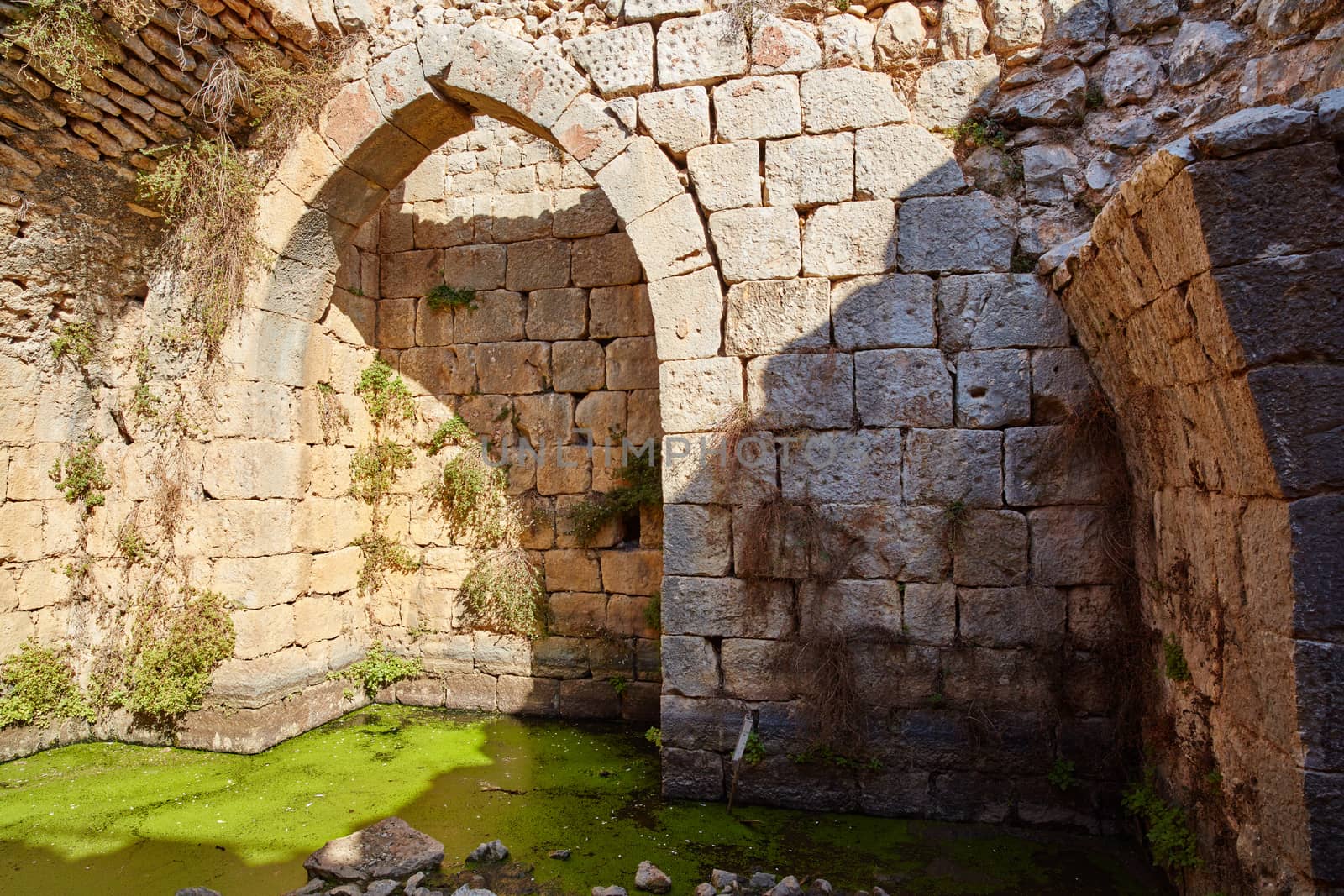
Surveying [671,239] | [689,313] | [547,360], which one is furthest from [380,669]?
[671,239]

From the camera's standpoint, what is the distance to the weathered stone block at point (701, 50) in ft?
14.3

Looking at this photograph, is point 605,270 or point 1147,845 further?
point 605,270

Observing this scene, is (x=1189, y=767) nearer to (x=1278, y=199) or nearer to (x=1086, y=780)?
(x=1086, y=780)

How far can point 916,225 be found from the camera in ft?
13.6

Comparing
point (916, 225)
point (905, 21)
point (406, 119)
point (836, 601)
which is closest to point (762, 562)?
point (836, 601)

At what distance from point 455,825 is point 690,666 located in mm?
1436

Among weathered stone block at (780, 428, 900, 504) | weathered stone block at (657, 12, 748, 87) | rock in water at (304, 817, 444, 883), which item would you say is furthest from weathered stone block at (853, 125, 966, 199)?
rock in water at (304, 817, 444, 883)

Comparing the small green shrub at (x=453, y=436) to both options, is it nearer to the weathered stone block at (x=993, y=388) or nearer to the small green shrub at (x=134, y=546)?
the small green shrub at (x=134, y=546)

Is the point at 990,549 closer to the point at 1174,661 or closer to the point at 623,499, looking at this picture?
the point at 1174,661

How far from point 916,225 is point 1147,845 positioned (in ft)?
10.3

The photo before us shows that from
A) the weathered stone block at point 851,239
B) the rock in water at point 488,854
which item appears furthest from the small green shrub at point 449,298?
the rock in water at point 488,854

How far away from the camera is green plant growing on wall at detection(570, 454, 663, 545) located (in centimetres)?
579

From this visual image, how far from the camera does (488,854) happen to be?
3680 millimetres

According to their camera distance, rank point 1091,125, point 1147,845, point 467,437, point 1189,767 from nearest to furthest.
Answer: point 1189,767, point 1147,845, point 1091,125, point 467,437
